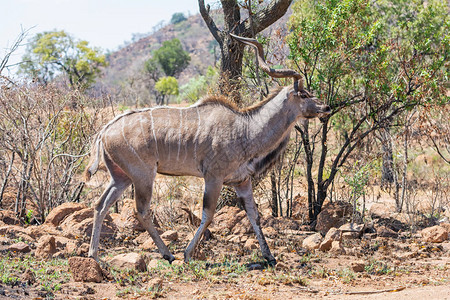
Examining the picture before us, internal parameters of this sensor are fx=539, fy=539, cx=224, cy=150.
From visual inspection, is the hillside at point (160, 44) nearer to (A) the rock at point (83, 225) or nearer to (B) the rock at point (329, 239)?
(A) the rock at point (83, 225)

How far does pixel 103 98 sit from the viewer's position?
9359mm

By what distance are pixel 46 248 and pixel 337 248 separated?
3.44 meters

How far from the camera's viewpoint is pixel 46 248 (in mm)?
6090

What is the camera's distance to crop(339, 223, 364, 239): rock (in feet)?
24.7

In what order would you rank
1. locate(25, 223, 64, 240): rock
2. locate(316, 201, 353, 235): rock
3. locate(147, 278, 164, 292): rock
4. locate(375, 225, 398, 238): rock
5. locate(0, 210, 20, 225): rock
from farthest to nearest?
1. locate(316, 201, 353, 235): rock
2. locate(375, 225, 398, 238): rock
3. locate(0, 210, 20, 225): rock
4. locate(25, 223, 64, 240): rock
5. locate(147, 278, 164, 292): rock

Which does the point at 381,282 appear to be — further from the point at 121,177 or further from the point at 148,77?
the point at 148,77

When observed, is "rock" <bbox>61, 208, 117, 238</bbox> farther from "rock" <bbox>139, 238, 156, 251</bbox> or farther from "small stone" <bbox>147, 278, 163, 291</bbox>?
"small stone" <bbox>147, 278, 163, 291</bbox>

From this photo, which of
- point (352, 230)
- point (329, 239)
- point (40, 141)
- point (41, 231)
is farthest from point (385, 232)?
point (40, 141)

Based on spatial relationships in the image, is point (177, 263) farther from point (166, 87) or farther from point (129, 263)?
point (166, 87)

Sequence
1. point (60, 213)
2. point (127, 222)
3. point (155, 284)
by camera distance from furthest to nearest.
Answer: point (127, 222)
point (60, 213)
point (155, 284)

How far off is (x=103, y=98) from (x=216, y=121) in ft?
12.2

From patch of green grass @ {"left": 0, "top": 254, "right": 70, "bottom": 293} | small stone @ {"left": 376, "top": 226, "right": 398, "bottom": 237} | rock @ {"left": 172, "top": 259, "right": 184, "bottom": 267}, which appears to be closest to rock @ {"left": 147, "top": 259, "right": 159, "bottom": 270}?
rock @ {"left": 172, "top": 259, "right": 184, "bottom": 267}

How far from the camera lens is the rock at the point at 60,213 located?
304 inches

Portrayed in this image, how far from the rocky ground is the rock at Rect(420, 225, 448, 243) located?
0.6 inches
